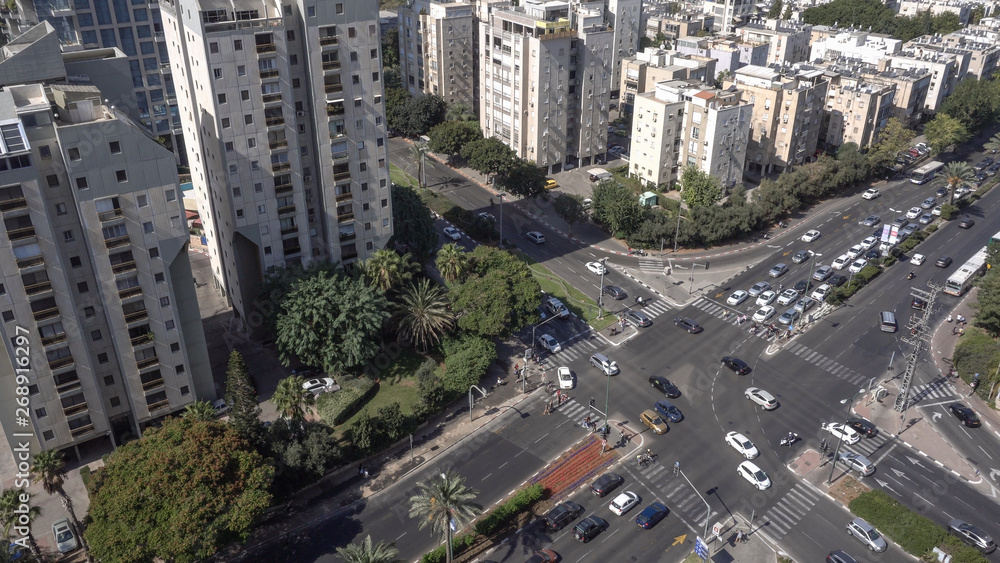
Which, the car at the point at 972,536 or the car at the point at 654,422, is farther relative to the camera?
the car at the point at 654,422

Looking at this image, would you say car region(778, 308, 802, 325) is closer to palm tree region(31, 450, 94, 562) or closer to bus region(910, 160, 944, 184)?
bus region(910, 160, 944, 184)

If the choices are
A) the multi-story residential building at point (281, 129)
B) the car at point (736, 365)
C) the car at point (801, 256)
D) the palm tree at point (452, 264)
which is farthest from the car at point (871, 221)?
the multi-story residential building at point (281, 129)

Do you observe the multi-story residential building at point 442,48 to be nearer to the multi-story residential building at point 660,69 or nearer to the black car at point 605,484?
the multi-story residential building at point 660,69

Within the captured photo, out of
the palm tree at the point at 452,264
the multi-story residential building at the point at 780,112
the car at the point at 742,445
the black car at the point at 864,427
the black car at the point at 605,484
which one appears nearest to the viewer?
the black car at the point at 605,484

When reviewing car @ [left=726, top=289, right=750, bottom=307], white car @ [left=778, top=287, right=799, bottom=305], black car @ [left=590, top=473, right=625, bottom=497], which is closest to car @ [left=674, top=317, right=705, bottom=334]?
car @ [left=726, top=289, right=750, bottom=307]

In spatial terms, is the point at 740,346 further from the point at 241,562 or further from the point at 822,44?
the point at 822,44

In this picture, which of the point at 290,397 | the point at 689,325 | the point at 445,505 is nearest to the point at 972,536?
the point at 689,325

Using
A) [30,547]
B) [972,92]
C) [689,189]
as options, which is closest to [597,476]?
[30,547]
